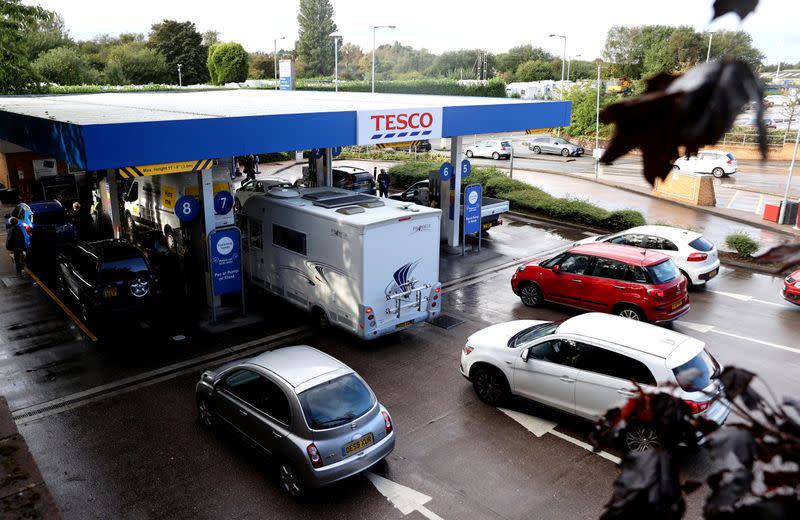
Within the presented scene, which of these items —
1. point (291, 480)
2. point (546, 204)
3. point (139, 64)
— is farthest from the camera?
point (139, 64)

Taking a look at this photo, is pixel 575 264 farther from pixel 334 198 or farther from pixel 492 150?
pixel 492 150

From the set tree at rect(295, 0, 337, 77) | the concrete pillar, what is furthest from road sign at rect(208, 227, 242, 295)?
tree at rect(295, 0, 337, 77)

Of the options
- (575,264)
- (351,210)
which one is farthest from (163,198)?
(575,264)

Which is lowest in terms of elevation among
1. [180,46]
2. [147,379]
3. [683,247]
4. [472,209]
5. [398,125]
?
[147,379]

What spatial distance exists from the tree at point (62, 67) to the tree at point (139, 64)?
10.9 meters

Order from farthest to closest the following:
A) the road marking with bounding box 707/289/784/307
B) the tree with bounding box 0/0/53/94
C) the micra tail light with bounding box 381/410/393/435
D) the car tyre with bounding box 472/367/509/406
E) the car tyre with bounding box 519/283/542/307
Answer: the tree with bounding box 0/0/53/94 < the road marking with bounding box 707/289/784/307 < the car tyre with bounding box 519/283/542/307 < the car tyre with bounding box 472/367/509/406 < the micra tail light with bounding box 381/410/393/435

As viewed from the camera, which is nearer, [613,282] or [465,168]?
[613,282]

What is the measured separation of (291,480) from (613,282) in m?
8.09

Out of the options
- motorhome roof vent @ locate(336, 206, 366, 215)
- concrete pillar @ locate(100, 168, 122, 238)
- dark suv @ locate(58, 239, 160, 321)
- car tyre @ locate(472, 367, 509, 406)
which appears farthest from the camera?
concrete pillar @ locate(100, 168, 122, 238)

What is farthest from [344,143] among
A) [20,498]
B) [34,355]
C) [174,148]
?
[20,498]

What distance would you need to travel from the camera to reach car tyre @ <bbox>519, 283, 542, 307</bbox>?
1481 cm

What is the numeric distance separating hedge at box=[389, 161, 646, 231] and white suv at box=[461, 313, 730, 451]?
1215 cm

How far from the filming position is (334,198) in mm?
13844

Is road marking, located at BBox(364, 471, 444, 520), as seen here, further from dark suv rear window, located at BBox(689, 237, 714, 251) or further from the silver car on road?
dark suv rear window, located at BBox(689, 237, 714, 251)
